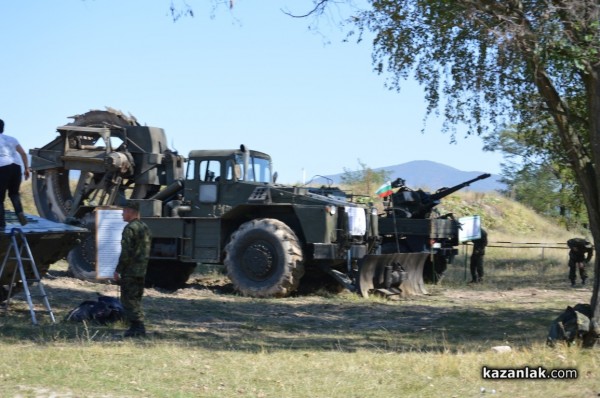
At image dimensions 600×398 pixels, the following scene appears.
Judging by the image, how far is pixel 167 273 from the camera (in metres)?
19.8

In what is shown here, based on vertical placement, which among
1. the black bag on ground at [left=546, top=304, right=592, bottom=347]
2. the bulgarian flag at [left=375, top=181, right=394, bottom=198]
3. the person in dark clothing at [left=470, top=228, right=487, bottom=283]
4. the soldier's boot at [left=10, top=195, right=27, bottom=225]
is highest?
the bulgarian flag at [left=375, top=181, right=394, bottom=198]

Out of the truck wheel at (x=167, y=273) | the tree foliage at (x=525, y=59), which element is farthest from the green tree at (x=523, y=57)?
the truck wheel at (x=167, y=273)

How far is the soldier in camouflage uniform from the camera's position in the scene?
36.9 feet

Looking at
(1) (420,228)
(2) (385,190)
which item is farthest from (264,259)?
(1) (420,228)

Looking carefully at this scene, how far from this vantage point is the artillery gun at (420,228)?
71.2 ft

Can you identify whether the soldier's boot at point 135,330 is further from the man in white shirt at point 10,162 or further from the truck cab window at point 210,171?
the truck cab window at point 210,171

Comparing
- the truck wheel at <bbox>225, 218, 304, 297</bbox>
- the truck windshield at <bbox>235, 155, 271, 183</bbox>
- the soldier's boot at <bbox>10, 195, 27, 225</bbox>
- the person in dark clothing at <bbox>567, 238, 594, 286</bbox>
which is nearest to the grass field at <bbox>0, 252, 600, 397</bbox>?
the truck wheel at <bbox>225, 218, 304, 297</bbox>

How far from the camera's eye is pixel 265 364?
975 cm

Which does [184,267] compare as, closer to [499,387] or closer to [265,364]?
[265,364]

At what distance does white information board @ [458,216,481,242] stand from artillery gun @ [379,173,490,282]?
22 centimetres

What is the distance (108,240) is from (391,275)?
5.54 m

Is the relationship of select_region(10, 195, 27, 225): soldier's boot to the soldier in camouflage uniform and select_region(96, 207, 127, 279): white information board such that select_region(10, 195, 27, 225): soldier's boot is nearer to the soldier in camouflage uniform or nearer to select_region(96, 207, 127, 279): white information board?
the soldier in camouflage uniform

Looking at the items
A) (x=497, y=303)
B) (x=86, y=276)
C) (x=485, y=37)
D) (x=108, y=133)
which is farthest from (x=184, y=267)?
(x=485, y=37)

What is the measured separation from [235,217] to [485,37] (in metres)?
7.72
